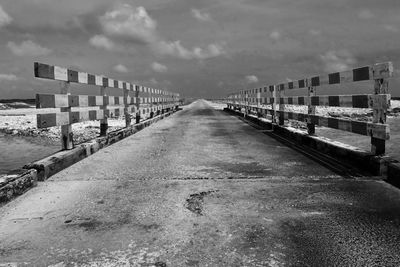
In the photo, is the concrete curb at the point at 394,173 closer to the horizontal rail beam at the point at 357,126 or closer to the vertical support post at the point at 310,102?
the horizontal rail beam at the point at 357,126

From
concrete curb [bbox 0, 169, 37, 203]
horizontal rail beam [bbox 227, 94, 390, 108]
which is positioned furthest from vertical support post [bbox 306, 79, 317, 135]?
concrete curb [bbox 0, 169, 37, 203]

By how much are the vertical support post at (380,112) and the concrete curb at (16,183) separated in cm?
393

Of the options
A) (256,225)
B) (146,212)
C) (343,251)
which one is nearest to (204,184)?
(146,212)

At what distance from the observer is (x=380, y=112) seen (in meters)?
4.59

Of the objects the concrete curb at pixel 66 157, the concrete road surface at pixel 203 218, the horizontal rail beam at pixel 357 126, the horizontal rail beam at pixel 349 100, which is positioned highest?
the horizontal rail beam at pixel 349 100

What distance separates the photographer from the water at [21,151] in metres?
7.33

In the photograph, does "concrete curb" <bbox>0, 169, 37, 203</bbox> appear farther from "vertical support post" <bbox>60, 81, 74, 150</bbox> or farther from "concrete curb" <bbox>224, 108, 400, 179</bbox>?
"concrete curb" <bbox>224, 108, 400, 179</bbox>

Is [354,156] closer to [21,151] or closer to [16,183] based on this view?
[16,183]

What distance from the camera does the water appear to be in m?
7.33

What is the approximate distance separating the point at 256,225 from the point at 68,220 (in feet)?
4.66

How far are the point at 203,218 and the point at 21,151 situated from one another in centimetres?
764

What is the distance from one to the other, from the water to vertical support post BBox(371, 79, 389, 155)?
5560 millimetres

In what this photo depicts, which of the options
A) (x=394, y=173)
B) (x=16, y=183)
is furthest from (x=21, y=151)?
(x=394, y=173)

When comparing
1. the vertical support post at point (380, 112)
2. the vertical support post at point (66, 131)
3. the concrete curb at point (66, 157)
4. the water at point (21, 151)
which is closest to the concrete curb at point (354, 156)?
the vertical support post at point (380, 112)
